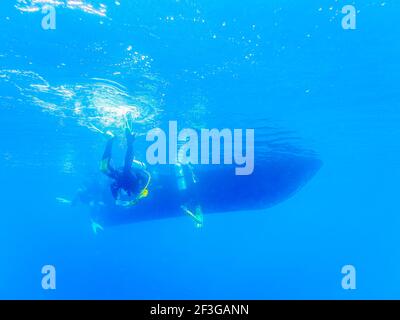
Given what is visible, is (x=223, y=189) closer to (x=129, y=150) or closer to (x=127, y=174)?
(x=127, y=174)

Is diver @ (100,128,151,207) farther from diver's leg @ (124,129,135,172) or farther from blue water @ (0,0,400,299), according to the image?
blue water @ (0,0,400,299)

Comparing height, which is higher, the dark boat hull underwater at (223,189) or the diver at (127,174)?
the dark boat hull underwater at (223,189)

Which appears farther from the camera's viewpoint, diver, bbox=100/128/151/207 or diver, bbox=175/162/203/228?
diver, bbox=175/162/203/228

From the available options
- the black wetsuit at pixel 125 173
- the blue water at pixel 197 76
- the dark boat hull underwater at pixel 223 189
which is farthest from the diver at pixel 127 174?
the dark boat hull underwater at pixel 223 189

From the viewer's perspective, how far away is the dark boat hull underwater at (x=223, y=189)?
58.8 feet

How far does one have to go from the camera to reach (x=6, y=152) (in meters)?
25.1

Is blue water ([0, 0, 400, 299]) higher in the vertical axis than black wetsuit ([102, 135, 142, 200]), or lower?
higher

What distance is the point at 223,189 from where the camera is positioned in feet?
59.3

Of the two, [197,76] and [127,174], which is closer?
[127,174]

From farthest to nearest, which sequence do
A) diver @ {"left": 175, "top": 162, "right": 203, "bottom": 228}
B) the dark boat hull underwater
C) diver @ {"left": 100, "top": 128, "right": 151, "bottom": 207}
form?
the dark boat hull underwater → diver @ {"left": 175, "top": 162, "right": 203, "bottom": 228} → diver @ {"left": 100, "top": 128, "right": 151, "bottom": 207}

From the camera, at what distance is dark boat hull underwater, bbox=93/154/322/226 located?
17922 mm

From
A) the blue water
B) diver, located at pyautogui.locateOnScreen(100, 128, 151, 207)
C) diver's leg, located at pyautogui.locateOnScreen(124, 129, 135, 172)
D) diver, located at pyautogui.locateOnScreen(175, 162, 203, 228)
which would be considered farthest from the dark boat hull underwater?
diver's leg, located at pyautogui.locateOnScreen(124, 129, 135, 172)

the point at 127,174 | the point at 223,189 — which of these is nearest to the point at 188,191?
the point at 223,189

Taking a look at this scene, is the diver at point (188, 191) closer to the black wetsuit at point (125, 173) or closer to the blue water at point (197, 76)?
the blue water at point (197, 76)
